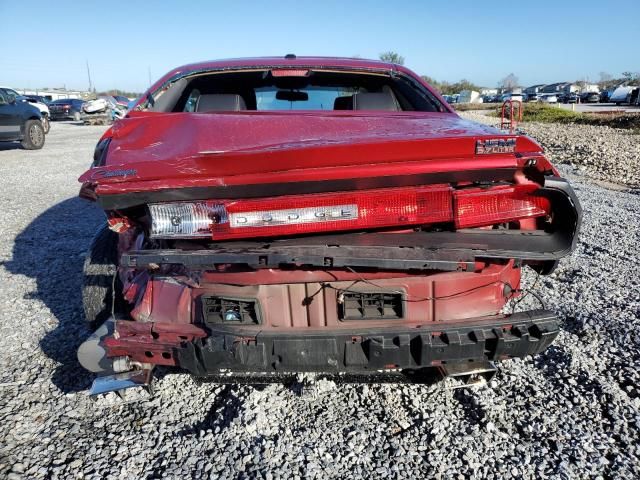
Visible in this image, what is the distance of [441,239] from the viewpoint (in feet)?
6.12

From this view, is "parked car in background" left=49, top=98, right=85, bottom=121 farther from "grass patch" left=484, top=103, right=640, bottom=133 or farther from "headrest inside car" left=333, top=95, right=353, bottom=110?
"headrest inside car" left=333, top=95, right=353, bottom=110

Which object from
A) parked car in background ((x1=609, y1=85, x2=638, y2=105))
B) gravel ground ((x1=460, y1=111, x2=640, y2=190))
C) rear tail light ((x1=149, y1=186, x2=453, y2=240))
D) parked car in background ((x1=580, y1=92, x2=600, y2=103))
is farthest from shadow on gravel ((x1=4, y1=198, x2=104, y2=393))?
parked car in background ((x1=580, y1=92, x2=600, y2=103))

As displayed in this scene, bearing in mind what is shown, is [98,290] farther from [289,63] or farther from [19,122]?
[19,122]

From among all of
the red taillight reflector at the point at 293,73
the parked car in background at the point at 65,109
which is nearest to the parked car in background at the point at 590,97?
the parked car in background at the point at 65,109

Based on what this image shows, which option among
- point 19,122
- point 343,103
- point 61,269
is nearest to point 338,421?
point 343,103

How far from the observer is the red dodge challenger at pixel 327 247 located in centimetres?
175

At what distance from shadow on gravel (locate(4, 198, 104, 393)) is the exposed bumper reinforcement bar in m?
1.08

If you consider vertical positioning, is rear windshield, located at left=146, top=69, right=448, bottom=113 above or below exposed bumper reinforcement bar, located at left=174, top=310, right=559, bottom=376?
above

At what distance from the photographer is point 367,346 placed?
1813 mm

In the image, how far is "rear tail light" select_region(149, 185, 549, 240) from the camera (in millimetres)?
1784

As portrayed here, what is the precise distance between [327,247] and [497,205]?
71 centimetres

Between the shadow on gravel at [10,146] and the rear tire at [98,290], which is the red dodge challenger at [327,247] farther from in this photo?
the shadow on gravel at [10,146]

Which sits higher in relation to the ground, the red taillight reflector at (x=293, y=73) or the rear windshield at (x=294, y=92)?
the red taillight reflector at (x=293, y=73)

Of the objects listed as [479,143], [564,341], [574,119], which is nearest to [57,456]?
[479,143]
